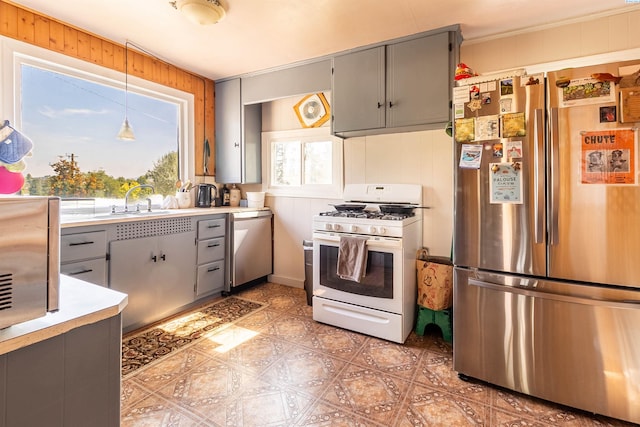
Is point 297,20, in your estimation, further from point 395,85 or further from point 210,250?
point 210,250

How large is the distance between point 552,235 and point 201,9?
8.34ft

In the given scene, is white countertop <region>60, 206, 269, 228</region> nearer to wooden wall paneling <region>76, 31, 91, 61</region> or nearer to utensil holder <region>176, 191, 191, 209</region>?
utensil holder <region>176, 191, 191, 209</region>

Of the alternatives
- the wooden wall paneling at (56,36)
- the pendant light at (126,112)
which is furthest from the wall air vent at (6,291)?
the wooden wall paneling at (56,36)

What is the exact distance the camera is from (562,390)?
1.70 meters

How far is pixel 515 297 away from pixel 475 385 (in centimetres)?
61

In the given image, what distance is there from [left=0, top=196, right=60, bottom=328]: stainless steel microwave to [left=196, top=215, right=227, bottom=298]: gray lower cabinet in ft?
7.67

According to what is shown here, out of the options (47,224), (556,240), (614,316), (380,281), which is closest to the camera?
(47,224)

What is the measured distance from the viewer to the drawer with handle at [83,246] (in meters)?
2.08

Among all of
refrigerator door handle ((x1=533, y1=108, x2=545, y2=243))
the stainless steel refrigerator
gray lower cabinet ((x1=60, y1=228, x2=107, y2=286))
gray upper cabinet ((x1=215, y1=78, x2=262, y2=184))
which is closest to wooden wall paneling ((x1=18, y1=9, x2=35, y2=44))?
gray lower cabinet ((x1=60, y1=228, x2=107, y2=286))

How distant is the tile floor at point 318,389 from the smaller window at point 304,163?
1.65 m

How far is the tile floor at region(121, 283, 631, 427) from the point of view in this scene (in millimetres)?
1622

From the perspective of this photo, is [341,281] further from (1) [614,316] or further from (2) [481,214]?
(1) [614,316]

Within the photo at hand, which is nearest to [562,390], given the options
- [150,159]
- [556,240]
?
[556,240]

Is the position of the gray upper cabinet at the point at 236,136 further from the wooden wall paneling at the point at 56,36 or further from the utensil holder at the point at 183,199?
the wooden wall paneling at the point at 56,36
